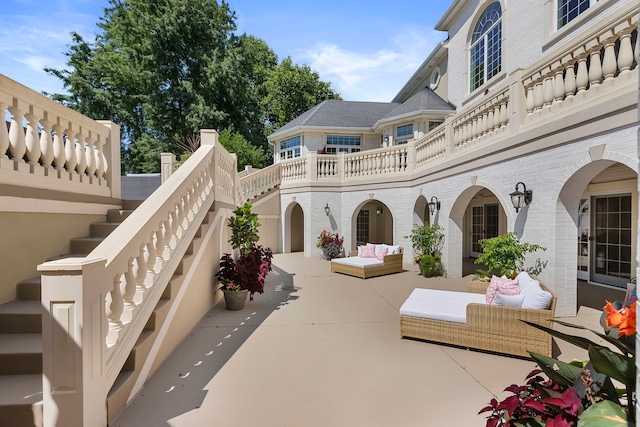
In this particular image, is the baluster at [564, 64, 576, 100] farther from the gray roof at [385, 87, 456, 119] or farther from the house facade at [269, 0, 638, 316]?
the gray roof at [385, 87, 456, 119]

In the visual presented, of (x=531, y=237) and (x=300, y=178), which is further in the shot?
(x=300, y=178)

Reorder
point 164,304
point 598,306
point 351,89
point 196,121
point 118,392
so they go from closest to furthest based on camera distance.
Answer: point 118,392 < point 164,304 < point 598,306 < point 196,121 < point 351,89

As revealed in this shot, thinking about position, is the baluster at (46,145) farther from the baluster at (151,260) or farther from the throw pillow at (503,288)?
the throw pillow at (503,288)

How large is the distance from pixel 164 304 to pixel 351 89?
29.5m

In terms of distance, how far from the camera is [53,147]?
12.6 feet

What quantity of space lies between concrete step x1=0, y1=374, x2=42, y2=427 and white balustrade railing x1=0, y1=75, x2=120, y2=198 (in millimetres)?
1985

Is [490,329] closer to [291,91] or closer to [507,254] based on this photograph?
[507,254]

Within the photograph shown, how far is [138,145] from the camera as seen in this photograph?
24297mm

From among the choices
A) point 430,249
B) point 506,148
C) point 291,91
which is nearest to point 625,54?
point 506,148

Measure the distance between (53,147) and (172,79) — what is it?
25180mm

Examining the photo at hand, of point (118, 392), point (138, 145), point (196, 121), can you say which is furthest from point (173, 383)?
point (138, 145)

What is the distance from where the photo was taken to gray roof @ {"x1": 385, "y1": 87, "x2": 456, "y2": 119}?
1401cm

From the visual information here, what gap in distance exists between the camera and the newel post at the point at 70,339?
→ 2121mm

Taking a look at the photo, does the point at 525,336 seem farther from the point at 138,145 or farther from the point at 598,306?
the point at 138,145
